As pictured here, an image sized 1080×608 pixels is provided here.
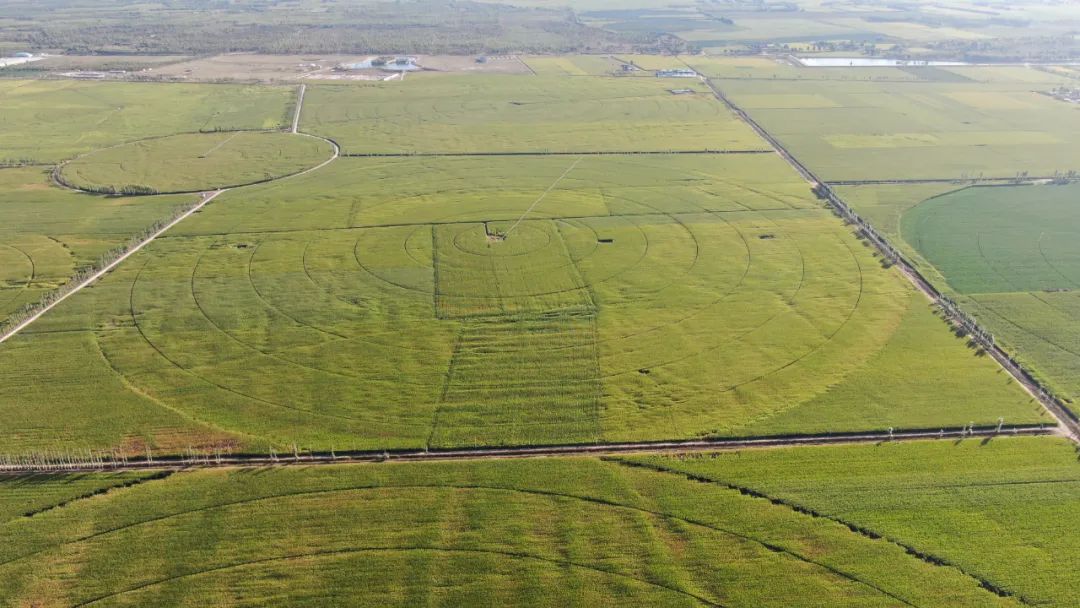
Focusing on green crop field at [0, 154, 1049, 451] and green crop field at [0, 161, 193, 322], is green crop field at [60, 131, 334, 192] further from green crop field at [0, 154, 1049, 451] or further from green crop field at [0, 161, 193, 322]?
green crop field at [0, 154, 1049, 451]

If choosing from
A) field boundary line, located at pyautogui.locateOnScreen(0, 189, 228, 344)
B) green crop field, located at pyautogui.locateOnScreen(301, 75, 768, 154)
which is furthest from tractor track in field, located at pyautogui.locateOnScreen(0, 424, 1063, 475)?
green crop field, located at pyautogui.locateOnScreen(301, 75, 768, 154)

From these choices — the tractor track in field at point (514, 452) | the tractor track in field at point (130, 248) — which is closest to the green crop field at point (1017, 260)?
the tractor track in field at point (514, 452)

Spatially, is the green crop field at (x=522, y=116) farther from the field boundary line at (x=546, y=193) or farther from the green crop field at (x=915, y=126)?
the green crop field at (x=915, y=126)

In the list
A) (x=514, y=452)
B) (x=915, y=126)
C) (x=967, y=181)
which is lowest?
(x=514, y=452)

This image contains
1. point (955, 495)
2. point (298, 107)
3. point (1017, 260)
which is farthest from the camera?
point (298, 107)

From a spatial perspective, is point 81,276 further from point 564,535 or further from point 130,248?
point 564,535

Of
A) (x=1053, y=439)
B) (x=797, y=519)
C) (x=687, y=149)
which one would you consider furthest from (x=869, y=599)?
(x=687, y=149)

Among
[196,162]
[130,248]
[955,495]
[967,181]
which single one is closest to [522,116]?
[196,162]

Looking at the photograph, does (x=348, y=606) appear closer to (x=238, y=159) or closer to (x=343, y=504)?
(x=343, y=504)
